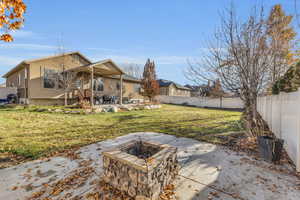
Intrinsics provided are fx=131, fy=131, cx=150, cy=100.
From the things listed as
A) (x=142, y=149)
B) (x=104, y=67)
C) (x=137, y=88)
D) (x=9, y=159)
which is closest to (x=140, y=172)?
(x=142, y=149)

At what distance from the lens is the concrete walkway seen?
2078mm

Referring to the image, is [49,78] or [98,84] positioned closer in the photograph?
[49,78]

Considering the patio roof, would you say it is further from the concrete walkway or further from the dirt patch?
the concrete walkway

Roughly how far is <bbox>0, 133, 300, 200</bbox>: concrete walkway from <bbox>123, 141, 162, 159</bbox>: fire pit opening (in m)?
0.68

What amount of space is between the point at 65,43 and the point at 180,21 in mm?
12789

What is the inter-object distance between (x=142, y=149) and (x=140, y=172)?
0.94m

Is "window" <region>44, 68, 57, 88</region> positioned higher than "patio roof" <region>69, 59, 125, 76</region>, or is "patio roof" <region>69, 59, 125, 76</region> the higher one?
"patio roof" <region>69, 59, 125, 76</region>

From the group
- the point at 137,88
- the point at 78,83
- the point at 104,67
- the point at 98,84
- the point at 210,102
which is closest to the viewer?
the point at 104,67

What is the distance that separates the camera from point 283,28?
4.19 meters

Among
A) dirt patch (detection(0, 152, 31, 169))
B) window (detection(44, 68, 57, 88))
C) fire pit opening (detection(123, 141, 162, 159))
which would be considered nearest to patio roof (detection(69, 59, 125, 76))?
window (detection(44, 68, 57, 88))

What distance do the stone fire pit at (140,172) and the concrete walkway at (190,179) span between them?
32cm

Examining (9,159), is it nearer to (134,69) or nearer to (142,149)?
(142,149)

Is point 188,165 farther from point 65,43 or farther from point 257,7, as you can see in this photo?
point 65,43

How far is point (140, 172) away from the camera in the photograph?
185 centimetres
